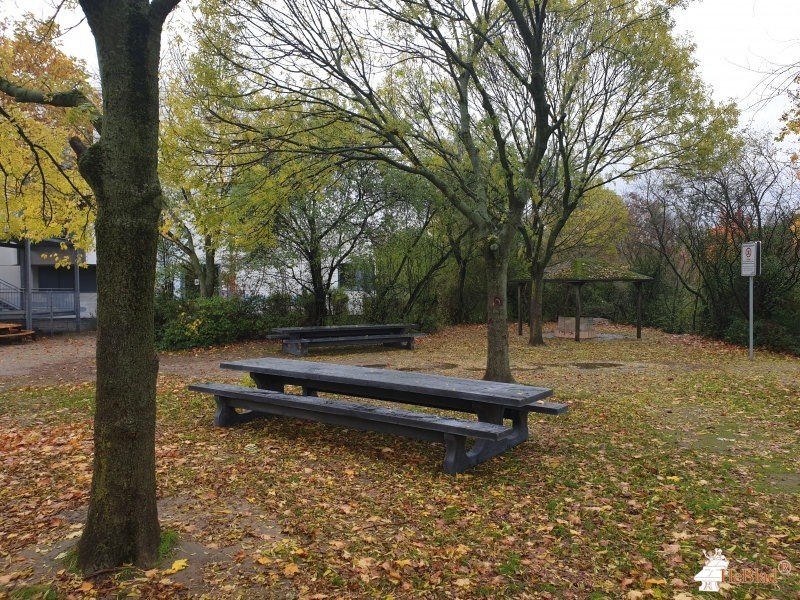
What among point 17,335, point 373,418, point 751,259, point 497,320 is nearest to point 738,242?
point 751,259

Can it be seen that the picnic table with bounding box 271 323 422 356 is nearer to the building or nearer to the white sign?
the building

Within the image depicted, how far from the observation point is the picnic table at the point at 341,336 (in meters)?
13.9

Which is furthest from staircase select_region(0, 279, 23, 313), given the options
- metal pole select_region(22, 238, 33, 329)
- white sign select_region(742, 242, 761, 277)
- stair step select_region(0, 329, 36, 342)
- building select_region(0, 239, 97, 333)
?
white sign select_region(742, 242, 761, 277)

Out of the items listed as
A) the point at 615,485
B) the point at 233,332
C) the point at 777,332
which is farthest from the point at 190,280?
the point at 777,332

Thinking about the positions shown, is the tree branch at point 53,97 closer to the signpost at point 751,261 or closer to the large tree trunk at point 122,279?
the large tree trunk at point 122,279

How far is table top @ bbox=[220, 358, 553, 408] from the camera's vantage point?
16.1ft

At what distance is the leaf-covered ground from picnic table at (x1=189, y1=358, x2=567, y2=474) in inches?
9.6

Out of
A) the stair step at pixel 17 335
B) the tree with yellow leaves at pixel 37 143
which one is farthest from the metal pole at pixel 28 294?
the tree with yellow leaves at pixel 37 143

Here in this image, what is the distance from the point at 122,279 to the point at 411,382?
10.5ft

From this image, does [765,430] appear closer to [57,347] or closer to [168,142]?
[168,142]

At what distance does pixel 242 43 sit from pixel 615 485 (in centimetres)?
742

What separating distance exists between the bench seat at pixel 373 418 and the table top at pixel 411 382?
0.85 feet

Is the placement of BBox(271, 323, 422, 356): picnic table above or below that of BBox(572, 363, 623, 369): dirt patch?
above

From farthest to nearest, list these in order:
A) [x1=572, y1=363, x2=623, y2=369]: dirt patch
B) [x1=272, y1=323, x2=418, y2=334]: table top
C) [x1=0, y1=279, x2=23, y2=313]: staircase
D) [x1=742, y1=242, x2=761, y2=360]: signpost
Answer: [x1=0, y1=279, x2=23, y2=313]: staircase
[x1=272, y1=323, x2=418, y2=334]: table top
[x1=742, y1=242, x2=761, y2=360]: signpost
[x1=572, y1=363, x2=623, y2=369]: dirt patch
